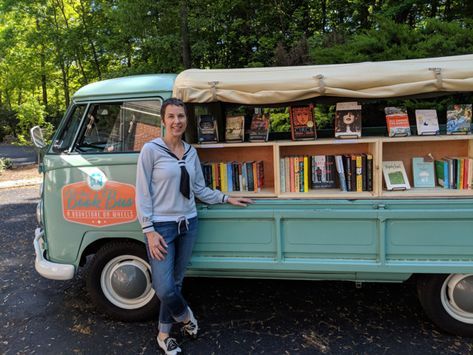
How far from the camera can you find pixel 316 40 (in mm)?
9688

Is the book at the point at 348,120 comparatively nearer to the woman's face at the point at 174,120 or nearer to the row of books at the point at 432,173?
the row of books at the point at 432,173

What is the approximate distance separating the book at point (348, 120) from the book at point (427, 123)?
0.50m

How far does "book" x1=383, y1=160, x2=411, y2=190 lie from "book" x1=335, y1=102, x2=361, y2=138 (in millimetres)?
426

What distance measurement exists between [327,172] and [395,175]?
A: 572 millimetres

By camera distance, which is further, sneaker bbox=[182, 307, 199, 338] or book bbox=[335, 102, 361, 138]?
book bbox=[335, 102, 361, 138]

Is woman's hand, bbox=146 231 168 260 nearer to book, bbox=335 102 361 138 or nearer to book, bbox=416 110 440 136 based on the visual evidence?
book, bbox=335 102 361 138

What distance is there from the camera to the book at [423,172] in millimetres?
3443

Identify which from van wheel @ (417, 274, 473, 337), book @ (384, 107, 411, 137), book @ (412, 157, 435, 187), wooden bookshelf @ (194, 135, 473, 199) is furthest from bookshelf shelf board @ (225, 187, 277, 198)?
van wheel @ (417, 274, 473, 337)

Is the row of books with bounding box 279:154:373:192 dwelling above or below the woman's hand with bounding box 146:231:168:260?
above

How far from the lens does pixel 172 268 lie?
2984 mm

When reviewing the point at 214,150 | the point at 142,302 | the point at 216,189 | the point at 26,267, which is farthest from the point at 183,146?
the point at 26,267

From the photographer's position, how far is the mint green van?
303cm

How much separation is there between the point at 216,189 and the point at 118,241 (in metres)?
0.99

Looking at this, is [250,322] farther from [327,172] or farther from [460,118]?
[460,118]
